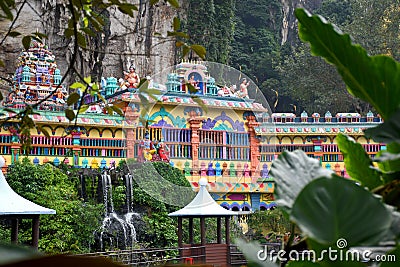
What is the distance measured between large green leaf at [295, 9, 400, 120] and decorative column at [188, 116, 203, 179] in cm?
649

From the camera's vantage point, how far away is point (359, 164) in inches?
13.4

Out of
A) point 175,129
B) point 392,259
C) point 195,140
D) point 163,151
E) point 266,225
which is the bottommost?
point 266,225

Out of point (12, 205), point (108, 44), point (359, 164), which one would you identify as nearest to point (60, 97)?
point (12, 205)

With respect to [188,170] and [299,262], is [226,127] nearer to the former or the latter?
[188,170]

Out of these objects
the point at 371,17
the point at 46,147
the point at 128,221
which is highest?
the point at 371,17

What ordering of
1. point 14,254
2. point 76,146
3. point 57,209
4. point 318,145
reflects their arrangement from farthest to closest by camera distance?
point 318,145
point 76,146
point 57,209
point 14,254

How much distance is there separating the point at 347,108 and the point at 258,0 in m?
4.13

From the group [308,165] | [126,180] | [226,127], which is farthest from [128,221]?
[308,165]

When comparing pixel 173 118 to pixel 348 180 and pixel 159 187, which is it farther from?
pixel 348 180

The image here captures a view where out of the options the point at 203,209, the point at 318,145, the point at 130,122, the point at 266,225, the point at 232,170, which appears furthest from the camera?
the point at 318,145

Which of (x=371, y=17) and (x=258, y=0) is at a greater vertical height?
(x=258, y=0)

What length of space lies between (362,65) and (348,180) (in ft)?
0.27

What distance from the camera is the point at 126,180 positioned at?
6.52 meters

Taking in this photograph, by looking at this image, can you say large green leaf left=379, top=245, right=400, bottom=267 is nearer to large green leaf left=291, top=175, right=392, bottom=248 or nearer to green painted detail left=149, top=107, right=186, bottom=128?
large green leaf left=291, top=175, right=392, bottom=248
